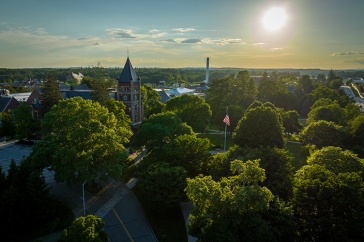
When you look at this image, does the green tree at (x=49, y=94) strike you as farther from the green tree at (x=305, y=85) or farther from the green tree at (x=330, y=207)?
the green tree at (x=305, y=85)

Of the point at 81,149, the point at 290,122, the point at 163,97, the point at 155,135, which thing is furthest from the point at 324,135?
the point at 163,97

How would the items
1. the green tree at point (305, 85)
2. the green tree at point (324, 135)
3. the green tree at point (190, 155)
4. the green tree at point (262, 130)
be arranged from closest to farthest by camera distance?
1. the green tree at point (190, 155)
2. the green tree at point (262, 130)
3. the green tree at point (324, 135)
4. the green tree at point (305, 85)

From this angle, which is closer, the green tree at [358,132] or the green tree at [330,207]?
the green tree at [330,207]

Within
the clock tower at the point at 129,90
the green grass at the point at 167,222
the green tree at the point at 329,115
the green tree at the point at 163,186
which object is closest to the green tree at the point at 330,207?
the green grass at the point at 167,222

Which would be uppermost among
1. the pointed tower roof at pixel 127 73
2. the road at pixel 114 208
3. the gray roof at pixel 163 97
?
the pointed tower roof at pixel 127 73

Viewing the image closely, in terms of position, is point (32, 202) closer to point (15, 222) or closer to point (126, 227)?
point (15, 222)

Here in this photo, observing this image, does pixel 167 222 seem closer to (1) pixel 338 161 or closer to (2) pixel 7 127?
(1) pixel 338 161

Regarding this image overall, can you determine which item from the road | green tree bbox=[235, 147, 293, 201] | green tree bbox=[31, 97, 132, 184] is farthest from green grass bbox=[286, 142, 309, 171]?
green tree bbox=[31, 97, 132, 184]
